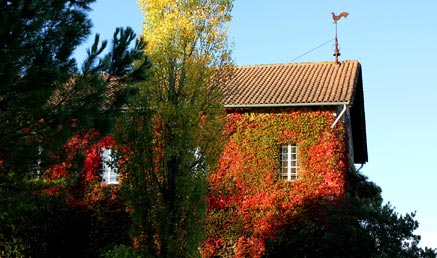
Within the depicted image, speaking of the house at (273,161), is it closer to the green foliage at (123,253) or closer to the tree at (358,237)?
the tree at (358,237)

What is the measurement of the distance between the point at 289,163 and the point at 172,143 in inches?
259

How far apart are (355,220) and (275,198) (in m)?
3.78

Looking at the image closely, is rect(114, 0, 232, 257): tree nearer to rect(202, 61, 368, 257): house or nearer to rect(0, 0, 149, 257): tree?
rect(0, 0, 149, 257): tree

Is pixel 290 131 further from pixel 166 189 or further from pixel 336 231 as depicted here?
pixel 166 189

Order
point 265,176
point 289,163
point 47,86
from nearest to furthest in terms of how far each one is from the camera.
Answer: point 47,86 → point 265,176 → point 289,163

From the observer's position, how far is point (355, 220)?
19125mm

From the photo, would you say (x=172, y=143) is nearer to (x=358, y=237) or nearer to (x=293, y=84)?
(x=358, y=237)

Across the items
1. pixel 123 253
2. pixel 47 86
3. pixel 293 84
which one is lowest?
pixel 123 253

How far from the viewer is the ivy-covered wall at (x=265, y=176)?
72.4 ft

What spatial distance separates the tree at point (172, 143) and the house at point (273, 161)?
15.2 feet

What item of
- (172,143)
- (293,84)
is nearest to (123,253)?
(172,143)

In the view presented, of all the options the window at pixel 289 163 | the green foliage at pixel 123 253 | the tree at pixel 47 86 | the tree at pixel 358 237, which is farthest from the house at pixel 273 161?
the tree at pixel 47 86

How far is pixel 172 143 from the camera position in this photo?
17.4 m

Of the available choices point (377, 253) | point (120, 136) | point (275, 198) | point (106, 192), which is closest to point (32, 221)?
point (106, 192)
